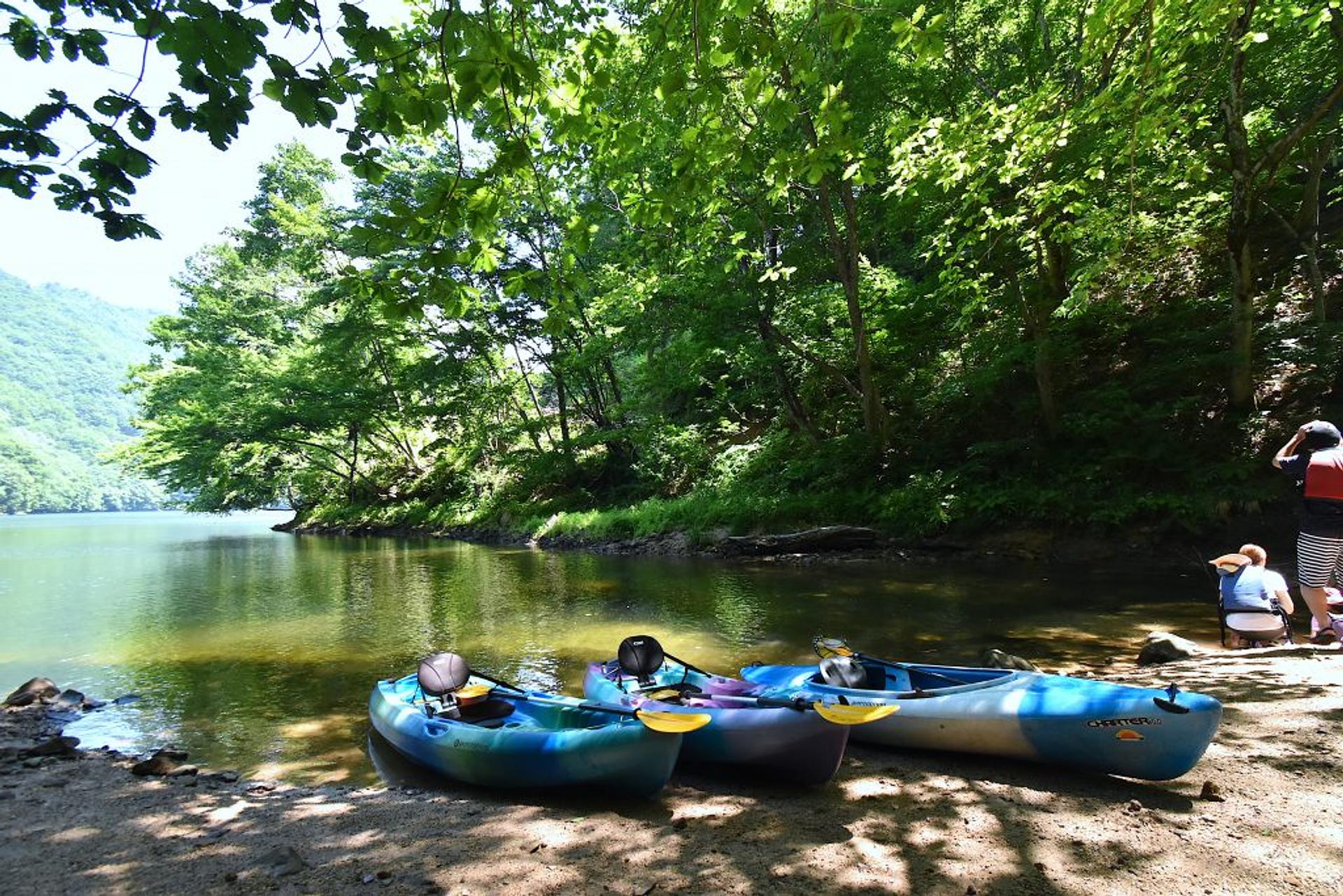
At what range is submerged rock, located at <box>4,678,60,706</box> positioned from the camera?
648cm

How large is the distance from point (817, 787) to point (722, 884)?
129cm

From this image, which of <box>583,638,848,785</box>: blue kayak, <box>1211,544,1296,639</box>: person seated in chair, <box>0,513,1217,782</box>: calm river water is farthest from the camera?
<box>0,513,1217,782</box>: calm river water

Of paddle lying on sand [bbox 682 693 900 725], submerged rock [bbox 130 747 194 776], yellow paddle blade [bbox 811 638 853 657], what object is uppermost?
paddle lying on sand [bbox 682 693 900 725]

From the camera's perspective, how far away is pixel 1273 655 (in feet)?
17.0

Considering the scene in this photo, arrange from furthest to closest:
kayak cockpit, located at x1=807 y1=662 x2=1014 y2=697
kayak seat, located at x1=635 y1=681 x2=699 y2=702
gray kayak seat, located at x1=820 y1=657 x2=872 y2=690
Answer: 1. kayak seat, located at x1=635 y1=681 x2=699 y2=702
2. gray kayak seat, located at x1=820 y1=657 x2=872 y2=690
3. kayak cockpit, located at x1=807 y1=662 x2=1014 y2=697

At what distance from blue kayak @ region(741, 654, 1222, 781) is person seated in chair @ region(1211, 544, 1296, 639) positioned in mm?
2925

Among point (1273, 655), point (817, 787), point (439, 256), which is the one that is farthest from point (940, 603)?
point (439, 256)

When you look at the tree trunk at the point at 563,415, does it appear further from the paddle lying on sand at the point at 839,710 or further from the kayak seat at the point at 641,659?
the paddle lying on sand at the point at 839,710

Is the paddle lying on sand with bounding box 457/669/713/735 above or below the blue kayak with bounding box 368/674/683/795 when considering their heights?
above

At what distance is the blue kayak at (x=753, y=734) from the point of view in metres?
3.60

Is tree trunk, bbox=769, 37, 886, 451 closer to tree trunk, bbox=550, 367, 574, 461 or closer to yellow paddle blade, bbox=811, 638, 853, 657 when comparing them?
yellow paddle blade, bbox=811, 638, 853, 657

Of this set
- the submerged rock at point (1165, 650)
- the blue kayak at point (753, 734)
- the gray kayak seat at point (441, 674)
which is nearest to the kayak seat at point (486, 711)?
the gray kayak seat at point (441, 674)

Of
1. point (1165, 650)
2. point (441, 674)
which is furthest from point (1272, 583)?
point (441, 674)

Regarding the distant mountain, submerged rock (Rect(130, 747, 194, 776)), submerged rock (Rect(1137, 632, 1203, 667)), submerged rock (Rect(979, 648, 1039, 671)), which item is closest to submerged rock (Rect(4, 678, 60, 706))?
submerged rock (Rect(130, 747, 194, 776))
